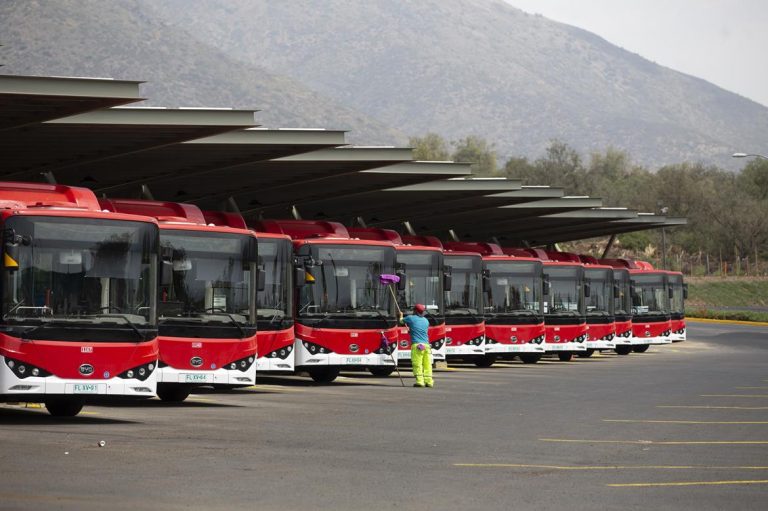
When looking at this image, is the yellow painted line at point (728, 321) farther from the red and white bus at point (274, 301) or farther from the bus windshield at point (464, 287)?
the red and white bus at point (274, 301)

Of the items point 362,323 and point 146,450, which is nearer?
point 146,450

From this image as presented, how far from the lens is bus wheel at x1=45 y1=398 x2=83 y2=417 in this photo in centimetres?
1870

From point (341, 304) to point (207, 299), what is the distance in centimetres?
582

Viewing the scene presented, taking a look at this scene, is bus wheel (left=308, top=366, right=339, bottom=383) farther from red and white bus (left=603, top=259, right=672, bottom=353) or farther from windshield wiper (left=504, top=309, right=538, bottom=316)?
red and white bus (left=603, top=259, right=672, bottom=353)

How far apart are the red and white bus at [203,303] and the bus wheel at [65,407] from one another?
8.12 feet

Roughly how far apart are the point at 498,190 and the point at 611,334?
6020 mm

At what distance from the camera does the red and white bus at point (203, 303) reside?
2142 cm

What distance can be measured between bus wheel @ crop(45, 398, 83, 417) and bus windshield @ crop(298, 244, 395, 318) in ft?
28.9

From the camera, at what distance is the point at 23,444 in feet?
48.4

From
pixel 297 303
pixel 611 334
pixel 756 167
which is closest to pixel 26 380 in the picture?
pixel 297 303

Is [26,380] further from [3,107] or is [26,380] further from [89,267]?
[3,107]

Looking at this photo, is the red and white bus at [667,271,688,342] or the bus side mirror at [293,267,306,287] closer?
the bus side mirror at [293,267,306,287]

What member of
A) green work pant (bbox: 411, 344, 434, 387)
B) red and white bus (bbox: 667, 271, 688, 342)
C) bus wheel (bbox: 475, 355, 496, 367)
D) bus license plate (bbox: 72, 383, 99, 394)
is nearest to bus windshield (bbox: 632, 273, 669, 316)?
red and white bus (bbox: 667, 271, 688, 342)

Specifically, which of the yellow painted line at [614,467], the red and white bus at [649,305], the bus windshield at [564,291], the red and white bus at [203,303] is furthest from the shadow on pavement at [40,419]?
the red and white bus at [649,305]
